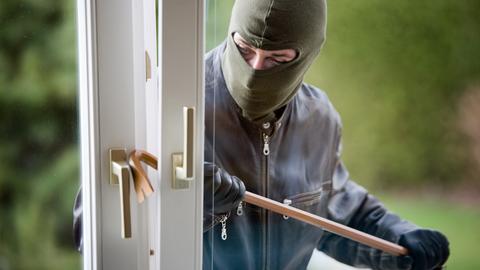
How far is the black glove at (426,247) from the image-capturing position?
1347 millimetres

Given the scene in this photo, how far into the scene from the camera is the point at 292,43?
115 centimetres

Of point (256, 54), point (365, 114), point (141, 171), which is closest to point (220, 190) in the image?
point (141, 171)

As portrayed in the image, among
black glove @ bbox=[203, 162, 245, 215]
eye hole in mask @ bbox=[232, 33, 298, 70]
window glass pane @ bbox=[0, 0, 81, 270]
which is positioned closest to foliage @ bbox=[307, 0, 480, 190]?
eye hole in mask @ bbox=[232, 33, 298, 70]

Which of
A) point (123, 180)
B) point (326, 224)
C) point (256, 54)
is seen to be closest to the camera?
point (123, 180)

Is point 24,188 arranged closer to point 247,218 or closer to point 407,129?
point 247,218

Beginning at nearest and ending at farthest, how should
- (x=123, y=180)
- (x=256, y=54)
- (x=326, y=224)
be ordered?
(x=123, y=180) < (x=256, y=54) < (x=326, y=224)

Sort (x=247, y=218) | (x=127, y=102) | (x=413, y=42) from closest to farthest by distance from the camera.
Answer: (x=127, y=102) → (x=247, y=218) → (x=413, y=42)

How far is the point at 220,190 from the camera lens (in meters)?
1.17

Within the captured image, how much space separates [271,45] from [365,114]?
32 centimetres

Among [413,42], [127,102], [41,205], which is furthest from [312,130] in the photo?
[41,205]

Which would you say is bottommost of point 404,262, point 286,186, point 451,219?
point 404,262

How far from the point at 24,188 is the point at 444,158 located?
1003mm

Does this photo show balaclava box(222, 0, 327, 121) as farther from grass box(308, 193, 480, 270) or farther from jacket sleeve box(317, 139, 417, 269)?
grass box(308, 193, 480, 270)

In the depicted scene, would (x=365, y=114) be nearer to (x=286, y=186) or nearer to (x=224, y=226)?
(x=286, y=186)
